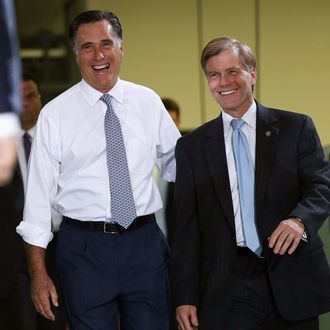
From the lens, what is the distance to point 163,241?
3111 mm

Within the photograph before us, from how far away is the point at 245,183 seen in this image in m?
2.84

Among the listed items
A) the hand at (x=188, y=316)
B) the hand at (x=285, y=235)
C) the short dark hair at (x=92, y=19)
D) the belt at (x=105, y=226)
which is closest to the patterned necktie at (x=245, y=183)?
the hand at (x=285, y=235)

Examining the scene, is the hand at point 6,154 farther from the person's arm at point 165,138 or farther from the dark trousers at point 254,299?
the person's arm at point 165,138

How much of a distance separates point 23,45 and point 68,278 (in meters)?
2.95

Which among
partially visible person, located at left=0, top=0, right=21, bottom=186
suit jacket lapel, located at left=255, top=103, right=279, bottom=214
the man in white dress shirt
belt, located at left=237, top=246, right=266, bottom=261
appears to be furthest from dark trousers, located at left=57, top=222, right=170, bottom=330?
partially visible person, located at left=0, top=0, right=21, bottom=186

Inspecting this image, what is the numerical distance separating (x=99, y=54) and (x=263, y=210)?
0.79 m

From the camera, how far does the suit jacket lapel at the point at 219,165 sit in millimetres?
2822

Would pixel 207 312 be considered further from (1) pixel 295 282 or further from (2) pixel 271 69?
(2) pixel 271 69

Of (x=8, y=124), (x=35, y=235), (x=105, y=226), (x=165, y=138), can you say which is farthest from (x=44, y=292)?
(x=8, y=124)

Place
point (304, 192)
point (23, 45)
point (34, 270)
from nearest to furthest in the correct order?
point (304, 192) < point (34, 270) < point (23, 45)

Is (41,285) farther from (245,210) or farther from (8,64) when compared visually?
(8,64)

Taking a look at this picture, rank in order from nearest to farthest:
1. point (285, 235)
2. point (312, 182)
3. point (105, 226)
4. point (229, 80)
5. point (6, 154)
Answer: point (6, 154), point (285, 235), point (312, 182), point (229, 80), point (105, 226)

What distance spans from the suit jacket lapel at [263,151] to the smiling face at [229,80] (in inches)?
3.9

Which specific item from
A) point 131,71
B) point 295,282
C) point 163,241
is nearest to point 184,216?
point 163,241
